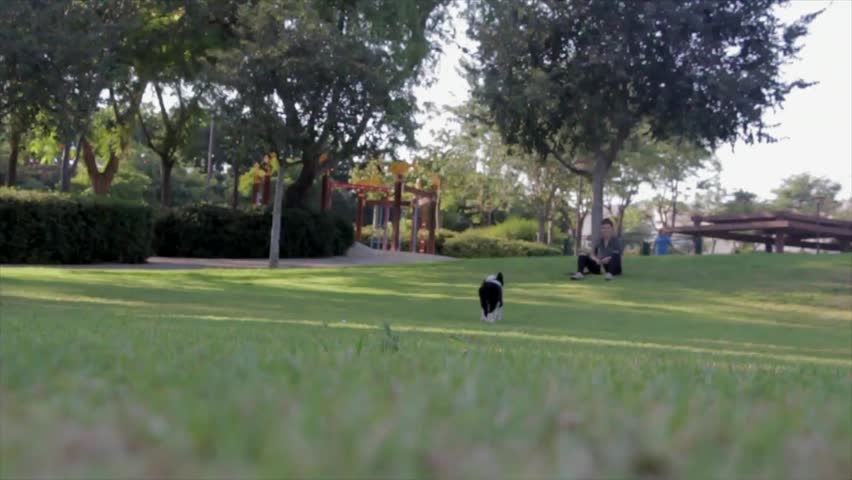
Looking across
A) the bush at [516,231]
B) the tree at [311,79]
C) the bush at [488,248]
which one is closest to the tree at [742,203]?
the bush at [516,231]

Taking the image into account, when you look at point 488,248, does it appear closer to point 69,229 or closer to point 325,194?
point 325,194

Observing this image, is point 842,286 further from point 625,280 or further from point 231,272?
point 231,272

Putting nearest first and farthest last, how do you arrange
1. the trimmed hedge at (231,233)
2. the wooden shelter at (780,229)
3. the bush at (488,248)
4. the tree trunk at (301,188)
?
the tree trunk at (301,188)
the wooden shelter at (780,229)
the trimmed hedge at (231,233)
the bush at (488,248)

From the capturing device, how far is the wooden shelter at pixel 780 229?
1583 inches

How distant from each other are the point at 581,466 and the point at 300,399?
843 millimetres

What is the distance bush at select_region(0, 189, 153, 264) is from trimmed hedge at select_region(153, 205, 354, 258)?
469 cm

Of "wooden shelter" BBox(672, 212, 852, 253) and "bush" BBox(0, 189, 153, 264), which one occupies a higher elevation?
"wooden shelter" BBox(672, 212, 852, 253)

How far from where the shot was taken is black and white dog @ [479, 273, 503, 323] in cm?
1716

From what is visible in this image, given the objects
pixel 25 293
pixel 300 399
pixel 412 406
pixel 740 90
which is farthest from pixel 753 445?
pixel 740 90

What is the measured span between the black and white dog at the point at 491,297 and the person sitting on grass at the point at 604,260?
33.5ft

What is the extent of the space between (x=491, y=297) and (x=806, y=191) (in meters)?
101

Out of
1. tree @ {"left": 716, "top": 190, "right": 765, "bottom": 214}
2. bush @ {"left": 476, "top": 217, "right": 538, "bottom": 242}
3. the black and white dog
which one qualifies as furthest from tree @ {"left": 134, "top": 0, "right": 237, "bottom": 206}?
tree @ {"left": 716, "top": 190, "right": 765, "bottom": 214}

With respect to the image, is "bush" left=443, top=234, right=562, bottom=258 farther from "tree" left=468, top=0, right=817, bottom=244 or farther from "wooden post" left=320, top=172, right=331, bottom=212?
"tree" left=468, top=0, right=817, bottom=244

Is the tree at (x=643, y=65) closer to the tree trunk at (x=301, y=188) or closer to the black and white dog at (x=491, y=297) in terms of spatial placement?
the tree trunk at (x=301, y=188)
